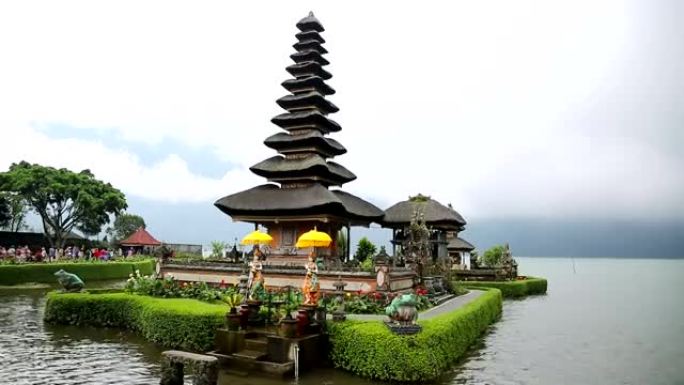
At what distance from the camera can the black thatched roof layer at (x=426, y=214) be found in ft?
131

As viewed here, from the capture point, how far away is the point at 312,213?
89.2 ft

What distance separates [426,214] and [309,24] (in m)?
16.9

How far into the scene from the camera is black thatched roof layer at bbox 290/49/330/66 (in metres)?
33.5

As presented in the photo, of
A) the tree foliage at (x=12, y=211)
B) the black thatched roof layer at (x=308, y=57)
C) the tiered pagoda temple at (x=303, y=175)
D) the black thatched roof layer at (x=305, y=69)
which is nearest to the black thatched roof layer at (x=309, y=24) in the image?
the tiered pagoda temple at (x=303, y=175)

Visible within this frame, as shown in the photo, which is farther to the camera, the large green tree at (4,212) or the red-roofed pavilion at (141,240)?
the red-roofed pavilion at (141,240)

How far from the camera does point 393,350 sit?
1314 centimetres

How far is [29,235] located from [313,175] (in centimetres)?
3499

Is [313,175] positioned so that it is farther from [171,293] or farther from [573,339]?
[573,339]

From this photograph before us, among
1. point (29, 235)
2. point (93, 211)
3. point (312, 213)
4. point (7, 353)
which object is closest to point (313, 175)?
point (312, 213)

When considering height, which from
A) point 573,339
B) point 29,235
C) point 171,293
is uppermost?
point 29,235

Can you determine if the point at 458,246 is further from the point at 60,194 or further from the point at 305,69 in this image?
the point at 60,194

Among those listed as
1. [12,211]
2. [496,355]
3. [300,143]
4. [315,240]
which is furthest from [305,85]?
[12,211]

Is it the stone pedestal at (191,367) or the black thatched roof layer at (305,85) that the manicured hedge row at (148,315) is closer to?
the stone pedestal at (191,367)

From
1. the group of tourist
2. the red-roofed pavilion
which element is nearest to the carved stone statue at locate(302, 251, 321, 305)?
the group of tourist
